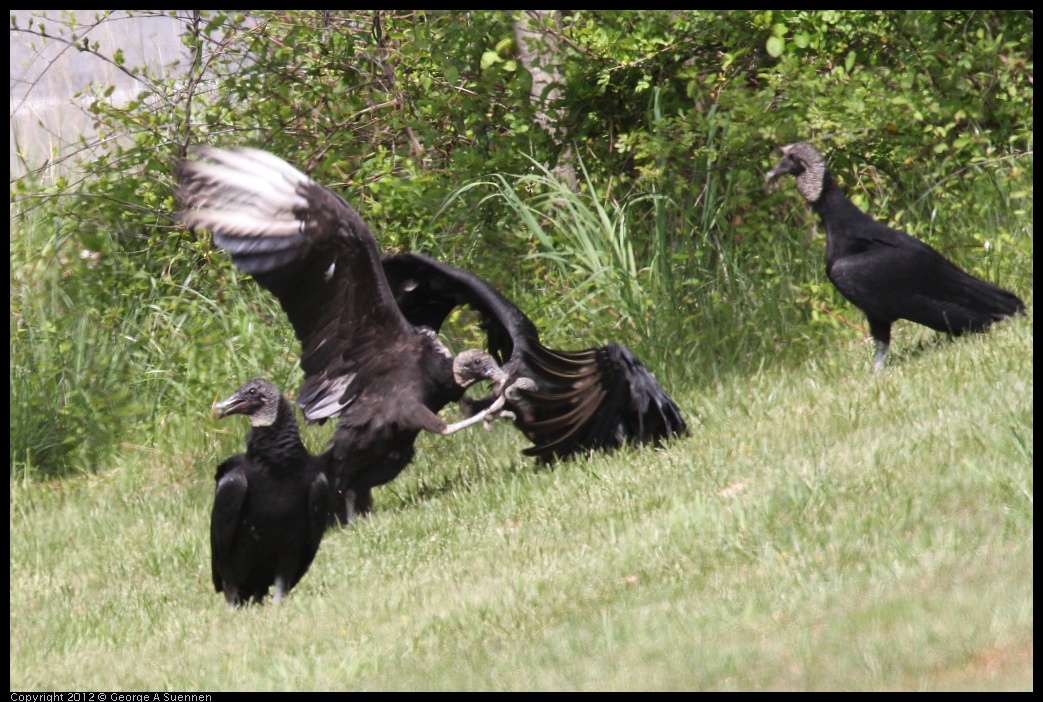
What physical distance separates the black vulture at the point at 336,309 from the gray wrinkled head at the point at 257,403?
2.10 ft

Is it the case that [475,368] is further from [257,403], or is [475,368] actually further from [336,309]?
[257,403]

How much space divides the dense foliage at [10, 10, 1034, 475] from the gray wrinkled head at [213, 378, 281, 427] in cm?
296

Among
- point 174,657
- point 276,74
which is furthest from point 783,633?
point 276,74

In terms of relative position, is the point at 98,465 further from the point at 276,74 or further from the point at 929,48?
the point at 929,48

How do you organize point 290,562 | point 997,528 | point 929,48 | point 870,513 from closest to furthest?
point 997,528 → point 870,513 → point 290,562 → point 929,48

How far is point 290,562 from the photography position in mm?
5109

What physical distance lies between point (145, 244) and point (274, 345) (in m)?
2.04

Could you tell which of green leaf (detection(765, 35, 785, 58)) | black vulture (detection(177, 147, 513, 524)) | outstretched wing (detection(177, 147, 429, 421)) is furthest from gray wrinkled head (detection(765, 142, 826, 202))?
outstretched wing (detection(177, 147, 429, 421))

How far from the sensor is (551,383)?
6172 mm

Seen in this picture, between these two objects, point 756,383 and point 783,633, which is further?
point 756,383

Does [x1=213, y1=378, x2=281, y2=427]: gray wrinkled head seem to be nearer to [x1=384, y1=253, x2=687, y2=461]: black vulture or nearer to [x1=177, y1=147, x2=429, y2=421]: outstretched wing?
[x1=177, y1=147, x2=429, y2=421]: outstretched wing

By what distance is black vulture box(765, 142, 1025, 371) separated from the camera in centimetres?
616

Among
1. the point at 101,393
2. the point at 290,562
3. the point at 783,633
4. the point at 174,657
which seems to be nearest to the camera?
the point at 783,633
